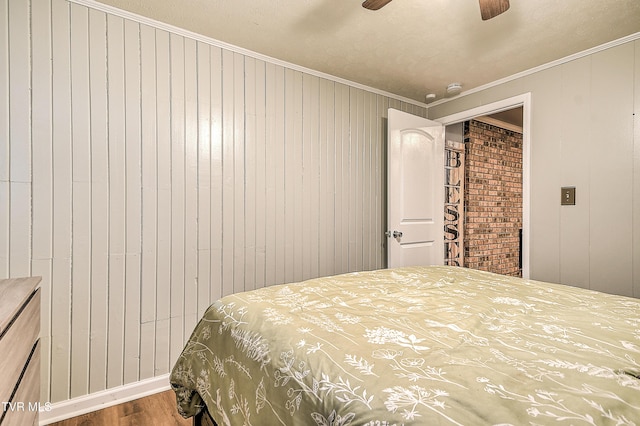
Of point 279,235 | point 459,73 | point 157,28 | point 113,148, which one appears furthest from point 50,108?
point 459,73

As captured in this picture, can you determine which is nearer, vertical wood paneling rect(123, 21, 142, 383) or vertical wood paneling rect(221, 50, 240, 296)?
vertical wood paneling rect(123, 21, 142, 383)

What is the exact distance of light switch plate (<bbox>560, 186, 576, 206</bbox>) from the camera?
8.02 feet

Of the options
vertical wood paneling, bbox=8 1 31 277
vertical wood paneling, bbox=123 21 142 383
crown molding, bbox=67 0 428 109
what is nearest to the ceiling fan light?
crown molding, bbox=67 0 428 109

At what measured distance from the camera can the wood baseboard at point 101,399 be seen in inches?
69.9

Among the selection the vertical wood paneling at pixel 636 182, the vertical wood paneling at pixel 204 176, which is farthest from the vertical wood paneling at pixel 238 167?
the vertical wood paneling at pixel 636 182

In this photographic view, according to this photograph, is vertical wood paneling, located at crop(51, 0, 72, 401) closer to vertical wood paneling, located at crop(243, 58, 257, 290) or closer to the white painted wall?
vertical wood paneling, located at crop(243, 58, 257, 290)

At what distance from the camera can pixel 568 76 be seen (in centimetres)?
249

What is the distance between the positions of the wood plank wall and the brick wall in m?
2.22

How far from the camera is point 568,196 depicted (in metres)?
2.47

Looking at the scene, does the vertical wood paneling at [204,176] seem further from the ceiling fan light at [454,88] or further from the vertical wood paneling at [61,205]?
the ceiling fan light at [454,88]

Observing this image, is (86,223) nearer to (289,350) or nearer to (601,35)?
(289,350)

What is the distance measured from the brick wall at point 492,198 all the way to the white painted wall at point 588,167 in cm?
132

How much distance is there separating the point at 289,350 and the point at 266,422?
19cm

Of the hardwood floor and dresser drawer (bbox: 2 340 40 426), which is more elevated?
dresser drawer (bbox: 2 340 40 426)
